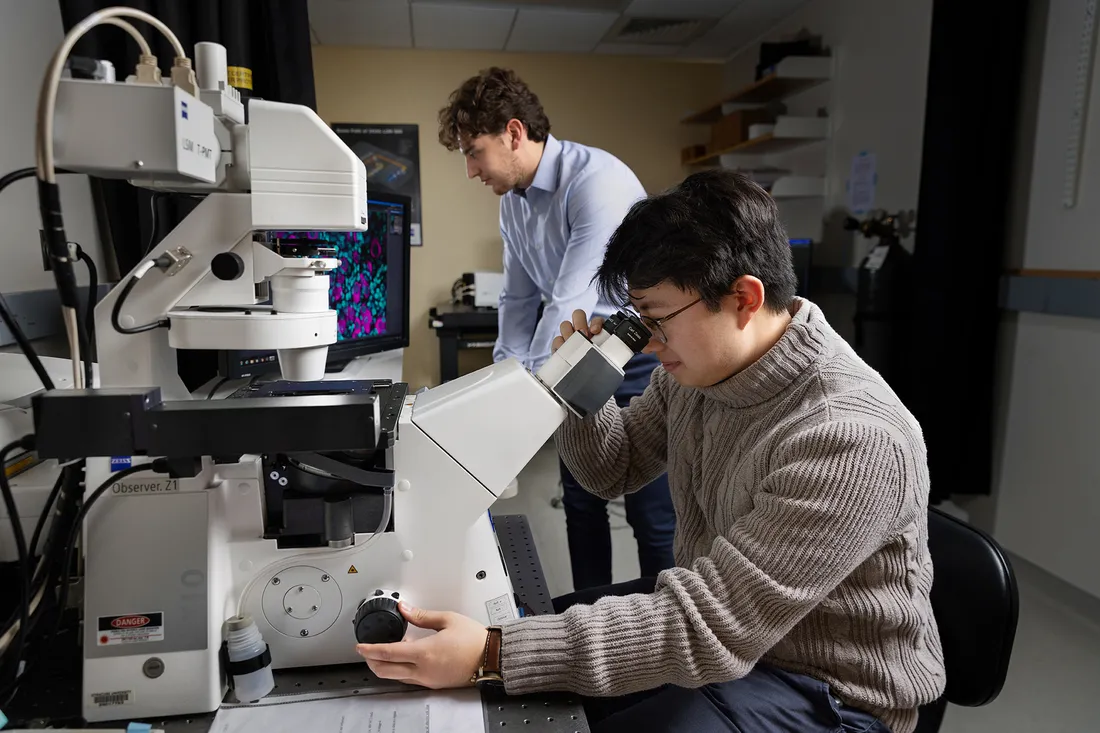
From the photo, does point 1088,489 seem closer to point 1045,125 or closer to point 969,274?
point 969,274

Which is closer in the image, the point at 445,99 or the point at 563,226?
the point at 563,226

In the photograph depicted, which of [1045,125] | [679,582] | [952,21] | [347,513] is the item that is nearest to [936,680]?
[679,582]

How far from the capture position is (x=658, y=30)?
3961mm

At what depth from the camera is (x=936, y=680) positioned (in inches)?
33.4

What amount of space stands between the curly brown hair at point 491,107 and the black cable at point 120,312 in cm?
122

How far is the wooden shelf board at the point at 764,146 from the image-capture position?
3582 millimetres

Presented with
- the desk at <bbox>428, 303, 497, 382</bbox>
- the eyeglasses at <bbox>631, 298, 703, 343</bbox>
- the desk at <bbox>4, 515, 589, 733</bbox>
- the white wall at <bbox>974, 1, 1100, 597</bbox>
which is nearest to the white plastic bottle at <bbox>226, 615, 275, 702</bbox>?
the desk at <bbox>4, 515, 589, 733</bbox>

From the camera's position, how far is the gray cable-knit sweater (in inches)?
27.9

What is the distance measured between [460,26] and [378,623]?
3.85m

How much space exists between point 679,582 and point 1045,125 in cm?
242

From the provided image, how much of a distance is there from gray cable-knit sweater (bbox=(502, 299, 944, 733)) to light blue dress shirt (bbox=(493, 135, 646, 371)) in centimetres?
76

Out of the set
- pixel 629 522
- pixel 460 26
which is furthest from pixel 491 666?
pixel 460 26

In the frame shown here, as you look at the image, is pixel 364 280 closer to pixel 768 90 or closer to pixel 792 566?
pixel 792 566

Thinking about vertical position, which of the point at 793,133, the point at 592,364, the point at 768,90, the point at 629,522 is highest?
the point at 768,90
